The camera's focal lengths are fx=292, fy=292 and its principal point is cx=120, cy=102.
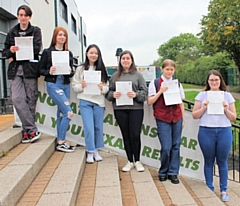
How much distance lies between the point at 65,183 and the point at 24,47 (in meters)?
1.95

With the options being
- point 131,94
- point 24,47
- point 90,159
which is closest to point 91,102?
point 131,94

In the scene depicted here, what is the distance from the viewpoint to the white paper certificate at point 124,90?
157 inches

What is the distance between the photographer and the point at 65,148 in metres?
4.42

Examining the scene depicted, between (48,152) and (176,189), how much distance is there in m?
1.81

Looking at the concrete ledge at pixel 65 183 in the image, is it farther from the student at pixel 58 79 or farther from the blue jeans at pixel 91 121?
the student at pixel 58 79

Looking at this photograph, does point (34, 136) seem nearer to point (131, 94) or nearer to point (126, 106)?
point (126, 106)

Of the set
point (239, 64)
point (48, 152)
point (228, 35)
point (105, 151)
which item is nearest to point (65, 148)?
point (48, 152)

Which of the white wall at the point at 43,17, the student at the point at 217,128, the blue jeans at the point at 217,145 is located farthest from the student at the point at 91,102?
the white wall at the point at 43,17

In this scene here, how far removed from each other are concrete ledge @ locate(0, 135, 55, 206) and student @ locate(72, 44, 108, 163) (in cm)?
60

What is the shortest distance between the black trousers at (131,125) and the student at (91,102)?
34 centimetres

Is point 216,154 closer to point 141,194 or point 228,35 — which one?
point 141,194

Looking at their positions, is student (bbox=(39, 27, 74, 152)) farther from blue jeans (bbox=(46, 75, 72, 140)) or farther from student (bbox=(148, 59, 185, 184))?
student (bbox=(148, 59, 185, 184))

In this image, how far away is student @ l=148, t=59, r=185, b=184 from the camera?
12.8ft

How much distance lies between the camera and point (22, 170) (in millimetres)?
3123
